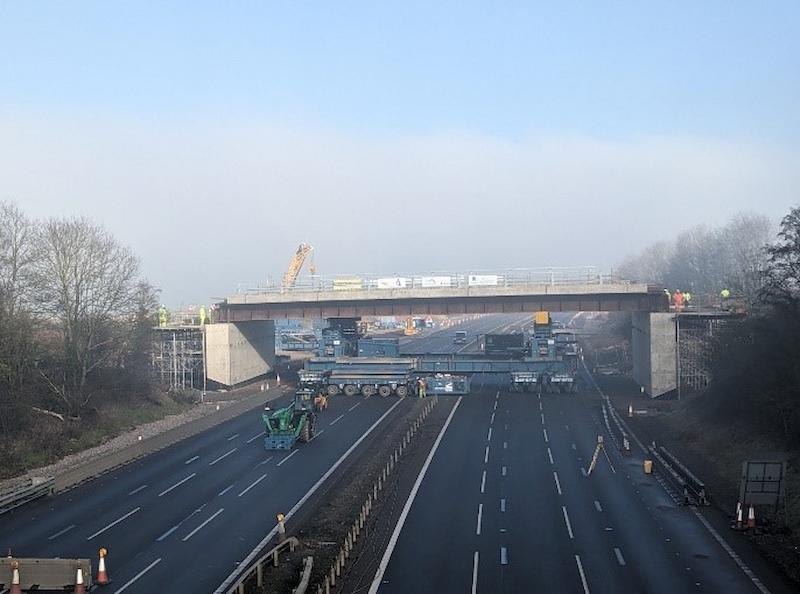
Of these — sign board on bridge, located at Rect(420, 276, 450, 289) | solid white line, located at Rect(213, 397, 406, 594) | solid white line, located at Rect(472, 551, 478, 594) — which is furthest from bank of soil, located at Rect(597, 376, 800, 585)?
sign board on bridge, located at Rect(420, 276, 450, 289)

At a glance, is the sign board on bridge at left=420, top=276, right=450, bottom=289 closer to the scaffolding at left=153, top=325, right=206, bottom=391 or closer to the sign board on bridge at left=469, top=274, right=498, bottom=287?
the sign board on bridge at left=469, top=274, right=498, bottom=287

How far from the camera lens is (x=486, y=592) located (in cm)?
2006

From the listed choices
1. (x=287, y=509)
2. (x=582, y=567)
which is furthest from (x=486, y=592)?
(x=287, y=509)

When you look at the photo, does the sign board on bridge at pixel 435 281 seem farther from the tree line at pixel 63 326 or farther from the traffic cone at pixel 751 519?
the traffic cone at pixel 751 519

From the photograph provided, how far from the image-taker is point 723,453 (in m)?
37.7

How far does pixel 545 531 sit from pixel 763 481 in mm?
6311

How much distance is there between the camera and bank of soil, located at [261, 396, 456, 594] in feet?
69.5

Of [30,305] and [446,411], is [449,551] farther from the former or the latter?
[30,305]

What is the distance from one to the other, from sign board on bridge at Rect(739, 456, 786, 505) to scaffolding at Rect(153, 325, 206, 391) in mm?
50552

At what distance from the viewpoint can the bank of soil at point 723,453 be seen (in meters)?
24.4

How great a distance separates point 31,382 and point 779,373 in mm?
38082

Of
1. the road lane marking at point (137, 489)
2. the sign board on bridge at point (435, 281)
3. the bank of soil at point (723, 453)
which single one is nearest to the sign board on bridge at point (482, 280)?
the sign board on bridge at point (435, 281)

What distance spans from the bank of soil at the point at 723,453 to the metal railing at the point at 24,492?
2341 cm

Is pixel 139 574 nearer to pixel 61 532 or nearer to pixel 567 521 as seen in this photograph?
pixel 61 532
